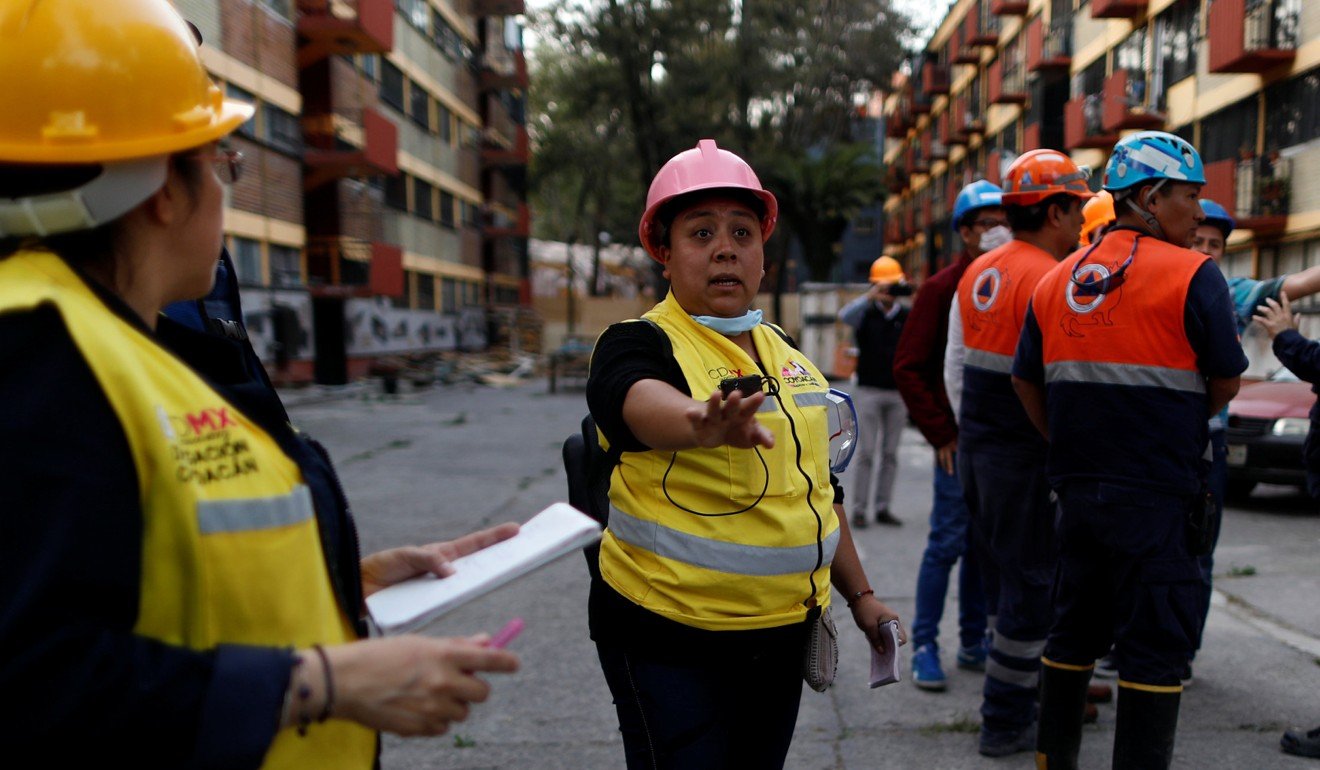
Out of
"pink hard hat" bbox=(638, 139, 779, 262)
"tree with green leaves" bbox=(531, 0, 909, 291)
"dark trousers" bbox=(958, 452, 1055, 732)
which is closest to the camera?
"pink hard hat" bbox=(638, 139, 779, 262)

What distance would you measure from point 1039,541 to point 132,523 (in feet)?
10.7

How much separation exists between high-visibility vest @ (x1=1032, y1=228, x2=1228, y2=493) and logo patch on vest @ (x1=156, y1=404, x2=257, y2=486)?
2.57m

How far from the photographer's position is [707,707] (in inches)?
86.0

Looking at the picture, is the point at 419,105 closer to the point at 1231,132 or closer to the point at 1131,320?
the point at 1231,132

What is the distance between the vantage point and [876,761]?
3.68 metres

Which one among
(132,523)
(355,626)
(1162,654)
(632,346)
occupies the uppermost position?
(632,346)

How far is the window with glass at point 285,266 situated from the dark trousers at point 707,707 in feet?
76.6

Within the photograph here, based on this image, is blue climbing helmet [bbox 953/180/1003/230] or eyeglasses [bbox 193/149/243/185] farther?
blue climbing helmet [bbox 953/180/1003/230]

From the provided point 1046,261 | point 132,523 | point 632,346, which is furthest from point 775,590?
point 1046,261

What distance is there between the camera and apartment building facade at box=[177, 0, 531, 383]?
22.6 metres

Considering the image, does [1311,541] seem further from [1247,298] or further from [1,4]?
[1,4]

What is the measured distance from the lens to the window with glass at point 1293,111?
1825 cm

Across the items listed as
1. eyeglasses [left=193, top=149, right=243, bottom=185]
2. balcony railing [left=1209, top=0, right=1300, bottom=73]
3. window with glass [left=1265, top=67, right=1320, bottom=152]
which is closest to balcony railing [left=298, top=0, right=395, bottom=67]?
balcony railing [left=1209, top=0, right=1300, bottom=73]

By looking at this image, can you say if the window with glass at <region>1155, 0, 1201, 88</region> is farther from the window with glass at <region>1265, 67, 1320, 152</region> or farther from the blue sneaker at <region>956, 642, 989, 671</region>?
the blue sneaker at <region>956, 642, 989, 671</region>
